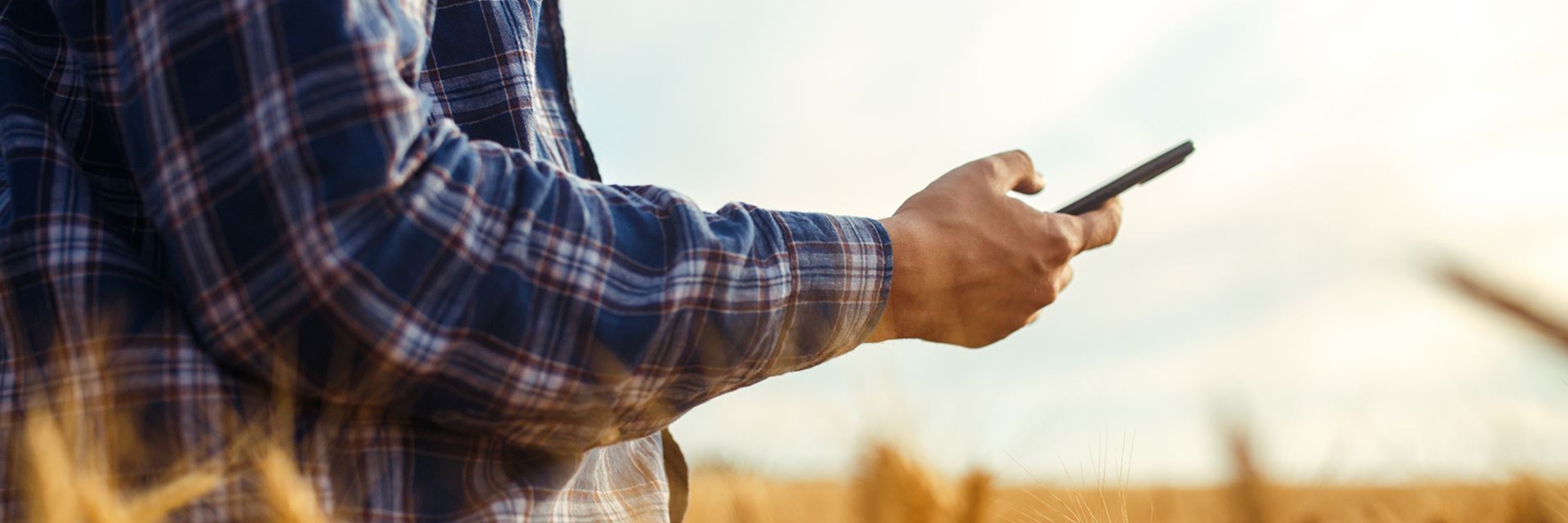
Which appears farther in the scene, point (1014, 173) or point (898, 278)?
point (1014, 173)

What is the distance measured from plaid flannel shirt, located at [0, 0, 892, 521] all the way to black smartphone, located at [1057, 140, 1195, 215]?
49cm

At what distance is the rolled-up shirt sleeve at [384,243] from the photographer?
65cm

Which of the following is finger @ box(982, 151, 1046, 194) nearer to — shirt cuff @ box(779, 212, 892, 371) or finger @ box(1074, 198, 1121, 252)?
finger @ box(1074, 198, 1121, 252)

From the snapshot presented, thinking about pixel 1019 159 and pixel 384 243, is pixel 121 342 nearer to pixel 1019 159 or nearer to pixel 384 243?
pixel 384 243

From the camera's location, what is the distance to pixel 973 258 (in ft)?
3.27

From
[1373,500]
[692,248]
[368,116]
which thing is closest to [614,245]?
[692,248]

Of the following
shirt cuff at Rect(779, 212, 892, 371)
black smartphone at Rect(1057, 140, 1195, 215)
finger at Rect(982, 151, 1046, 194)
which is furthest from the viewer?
black smartphone at Rect(1057, 140, 1195, 215)

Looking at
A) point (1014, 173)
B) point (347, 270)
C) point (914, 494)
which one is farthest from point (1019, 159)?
point (347, 270)

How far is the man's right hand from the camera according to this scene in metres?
0.95

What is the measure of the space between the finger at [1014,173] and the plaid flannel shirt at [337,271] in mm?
320

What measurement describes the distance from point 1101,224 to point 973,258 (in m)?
0.28

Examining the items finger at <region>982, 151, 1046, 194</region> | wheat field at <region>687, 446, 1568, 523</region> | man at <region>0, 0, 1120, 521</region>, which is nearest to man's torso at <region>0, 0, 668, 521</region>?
man at <region>0, 0, 1120, 521</region>

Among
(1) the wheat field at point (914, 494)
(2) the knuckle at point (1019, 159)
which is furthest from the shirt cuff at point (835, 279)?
(2) the knuckle at point (1019, 159)

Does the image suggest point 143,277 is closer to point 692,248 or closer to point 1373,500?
point 692,248
